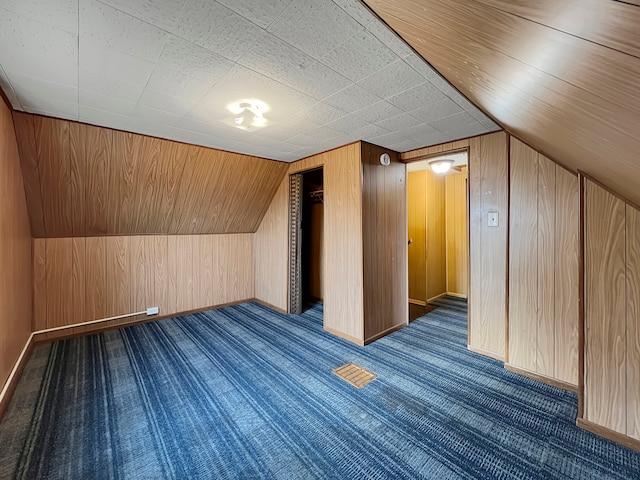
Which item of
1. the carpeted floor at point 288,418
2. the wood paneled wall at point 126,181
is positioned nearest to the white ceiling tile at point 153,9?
the wood paneled wall at point 126,181

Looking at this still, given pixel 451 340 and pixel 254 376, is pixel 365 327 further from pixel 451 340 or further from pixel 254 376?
pixel 254 376

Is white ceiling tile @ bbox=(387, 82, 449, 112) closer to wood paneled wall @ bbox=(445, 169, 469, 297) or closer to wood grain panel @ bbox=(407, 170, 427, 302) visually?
wood grain panel @ bbox=(407, 170, 427, 302)

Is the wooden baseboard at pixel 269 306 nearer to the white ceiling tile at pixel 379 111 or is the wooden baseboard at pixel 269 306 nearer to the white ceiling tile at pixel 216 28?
the white ceiling tile at pixel 379 111

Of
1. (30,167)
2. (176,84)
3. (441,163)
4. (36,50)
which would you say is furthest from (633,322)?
(30,167)

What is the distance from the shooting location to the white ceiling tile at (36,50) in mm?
1251

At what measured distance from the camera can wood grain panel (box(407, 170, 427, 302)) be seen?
4578 millimetres

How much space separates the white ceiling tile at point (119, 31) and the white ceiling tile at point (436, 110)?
1.75 meters

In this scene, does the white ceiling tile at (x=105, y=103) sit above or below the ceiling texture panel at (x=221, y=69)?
above

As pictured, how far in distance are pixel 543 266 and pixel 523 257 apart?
154 mm

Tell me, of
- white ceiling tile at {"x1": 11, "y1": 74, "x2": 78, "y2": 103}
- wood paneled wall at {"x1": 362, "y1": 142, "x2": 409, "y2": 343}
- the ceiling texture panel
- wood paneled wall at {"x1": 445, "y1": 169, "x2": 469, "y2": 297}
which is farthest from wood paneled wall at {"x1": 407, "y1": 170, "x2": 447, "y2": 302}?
white ceiling tile at {"x1": 11, "y1": 74, "x2": 78, "y2": 103}

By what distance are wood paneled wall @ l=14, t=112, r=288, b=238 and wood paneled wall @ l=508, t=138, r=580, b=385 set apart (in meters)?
2.92

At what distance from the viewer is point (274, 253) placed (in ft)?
14.3

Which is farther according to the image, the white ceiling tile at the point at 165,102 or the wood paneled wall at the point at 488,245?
the wood paneled wall at the point at 488,245

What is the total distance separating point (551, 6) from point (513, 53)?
326 mm
